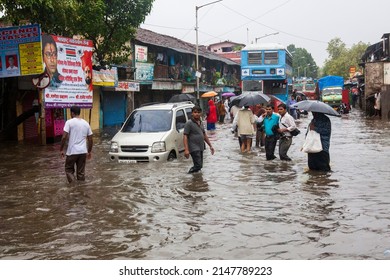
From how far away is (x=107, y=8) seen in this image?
18.8 m

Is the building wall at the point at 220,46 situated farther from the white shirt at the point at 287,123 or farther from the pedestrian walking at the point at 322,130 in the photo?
the pedestrian walking at the point at 322,130

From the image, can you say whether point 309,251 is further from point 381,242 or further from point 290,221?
point 290,221

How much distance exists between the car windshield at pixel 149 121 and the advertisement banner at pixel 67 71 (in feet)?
15.9

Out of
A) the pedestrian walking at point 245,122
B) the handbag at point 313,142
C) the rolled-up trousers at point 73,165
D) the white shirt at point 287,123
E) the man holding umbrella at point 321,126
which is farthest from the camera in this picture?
the pedestrian walking at point 245,122

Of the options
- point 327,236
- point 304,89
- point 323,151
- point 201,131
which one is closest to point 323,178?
point 323,151

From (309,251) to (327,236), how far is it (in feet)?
2.11

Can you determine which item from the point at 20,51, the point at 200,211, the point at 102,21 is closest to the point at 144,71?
the point at 102,21

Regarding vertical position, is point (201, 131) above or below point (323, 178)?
above

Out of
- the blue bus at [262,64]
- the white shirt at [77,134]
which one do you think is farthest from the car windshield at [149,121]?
the blue bus at [262,64]

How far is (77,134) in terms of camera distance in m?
9.17

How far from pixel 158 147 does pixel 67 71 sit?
Result: 23.1 feet

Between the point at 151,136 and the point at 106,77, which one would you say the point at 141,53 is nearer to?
the point at 106,77

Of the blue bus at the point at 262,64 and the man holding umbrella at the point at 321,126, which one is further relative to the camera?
the blue bus at the point at 262,64

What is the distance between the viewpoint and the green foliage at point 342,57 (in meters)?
61.5
